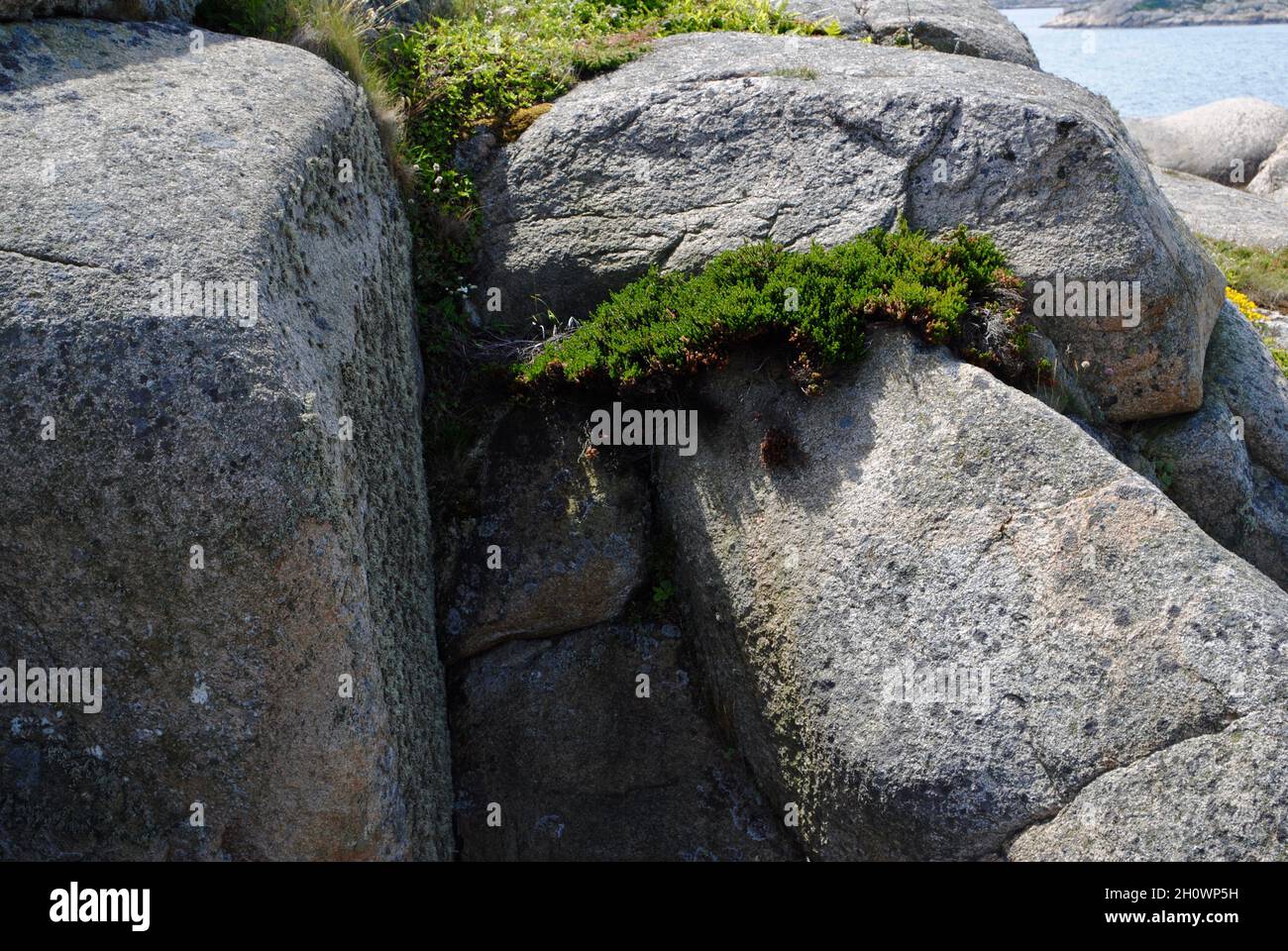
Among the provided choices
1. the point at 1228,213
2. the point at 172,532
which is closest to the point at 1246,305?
the point at 1228,213

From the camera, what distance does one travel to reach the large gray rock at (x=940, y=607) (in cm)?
591

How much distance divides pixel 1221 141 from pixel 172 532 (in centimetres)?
2337

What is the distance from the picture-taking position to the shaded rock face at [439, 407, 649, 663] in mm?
7641

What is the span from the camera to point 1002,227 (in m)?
8.20

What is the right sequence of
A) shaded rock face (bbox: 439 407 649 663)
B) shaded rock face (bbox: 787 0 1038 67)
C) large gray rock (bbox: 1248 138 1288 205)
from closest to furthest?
shaded rock face (bbox: 439 407 649 663) < shaded rock face (bbox: 787 0 1038 67) < large gray rock (bbox: 1248 138 1288 205)

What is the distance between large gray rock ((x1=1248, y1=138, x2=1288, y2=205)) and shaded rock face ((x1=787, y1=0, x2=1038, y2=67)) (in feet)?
39.1

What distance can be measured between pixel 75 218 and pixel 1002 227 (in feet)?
20.2

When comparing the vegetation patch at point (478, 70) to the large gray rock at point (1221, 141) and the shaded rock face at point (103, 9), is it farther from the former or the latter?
the large gray rock at point (1221, 141)

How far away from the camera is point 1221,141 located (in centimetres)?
2252

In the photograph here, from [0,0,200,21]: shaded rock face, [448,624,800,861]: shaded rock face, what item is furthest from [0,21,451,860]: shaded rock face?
[448,624,800,861]: shaded rock face

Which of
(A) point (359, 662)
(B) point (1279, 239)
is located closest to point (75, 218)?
(A) point (359, 662)

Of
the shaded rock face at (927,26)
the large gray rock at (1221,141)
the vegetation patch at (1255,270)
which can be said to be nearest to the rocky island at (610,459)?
the shaded rock face at (927,26)

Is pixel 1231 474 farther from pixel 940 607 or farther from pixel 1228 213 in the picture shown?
pixel 1228 213

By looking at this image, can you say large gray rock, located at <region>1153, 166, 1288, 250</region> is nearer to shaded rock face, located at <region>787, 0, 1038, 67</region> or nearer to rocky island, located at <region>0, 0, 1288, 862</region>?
shaded rock face, located at <region>787, 0, 1038, 67</region>
